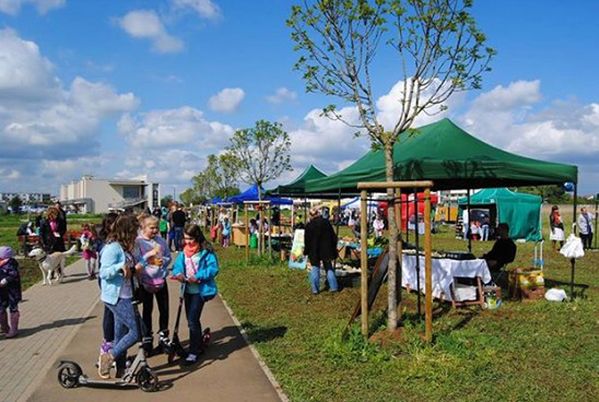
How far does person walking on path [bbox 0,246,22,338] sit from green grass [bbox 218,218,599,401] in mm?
3108

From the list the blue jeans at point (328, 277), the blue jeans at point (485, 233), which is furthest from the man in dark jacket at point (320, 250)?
the blue jeans at point (485, 233)

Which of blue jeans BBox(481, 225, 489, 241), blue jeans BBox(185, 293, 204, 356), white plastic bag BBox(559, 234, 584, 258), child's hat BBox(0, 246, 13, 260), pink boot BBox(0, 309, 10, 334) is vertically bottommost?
blue jeans BBox(481, 225, 489, 241)

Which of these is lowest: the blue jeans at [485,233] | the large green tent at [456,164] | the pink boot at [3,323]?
the blue jeans at [485,233]

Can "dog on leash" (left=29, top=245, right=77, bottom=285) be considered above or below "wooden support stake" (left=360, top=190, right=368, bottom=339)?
below

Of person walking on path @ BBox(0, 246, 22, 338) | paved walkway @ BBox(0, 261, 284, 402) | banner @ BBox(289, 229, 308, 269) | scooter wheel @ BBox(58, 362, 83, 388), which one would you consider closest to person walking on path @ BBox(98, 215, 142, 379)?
scooter wheel @ BBox(58, 362, 83, 388)

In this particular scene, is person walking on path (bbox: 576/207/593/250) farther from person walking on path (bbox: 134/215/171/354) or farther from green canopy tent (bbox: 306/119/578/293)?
person walking on path (bbox: 134/215/171/354)

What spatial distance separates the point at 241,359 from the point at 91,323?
3.18 metres

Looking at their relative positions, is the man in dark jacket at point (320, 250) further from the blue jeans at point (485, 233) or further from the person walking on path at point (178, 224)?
the blue jeans at point (485, 233)

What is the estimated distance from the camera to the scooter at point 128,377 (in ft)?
17.4

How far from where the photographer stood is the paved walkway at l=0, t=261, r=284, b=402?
5242 millimetres

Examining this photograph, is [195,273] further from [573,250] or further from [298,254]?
[298,254]

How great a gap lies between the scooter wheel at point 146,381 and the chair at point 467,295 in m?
5.31

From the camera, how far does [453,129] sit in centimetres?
1023

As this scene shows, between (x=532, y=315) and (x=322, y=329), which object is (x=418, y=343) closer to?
(x=322, y=329)
